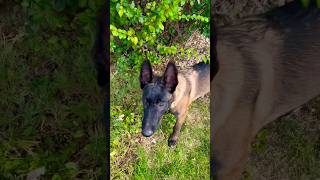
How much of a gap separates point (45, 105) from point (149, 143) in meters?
0.75

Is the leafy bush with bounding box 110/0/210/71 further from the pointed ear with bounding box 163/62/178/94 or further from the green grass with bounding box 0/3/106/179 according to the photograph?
the green grass with bounding box 0/3/106/179

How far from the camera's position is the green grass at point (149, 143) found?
5055 millimetres

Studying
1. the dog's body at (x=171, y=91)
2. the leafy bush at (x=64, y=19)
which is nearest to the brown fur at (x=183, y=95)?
the dog's body at (x=171, y=91)

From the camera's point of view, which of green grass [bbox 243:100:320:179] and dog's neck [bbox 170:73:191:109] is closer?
dog's neck [bbox 170:73:191:109]

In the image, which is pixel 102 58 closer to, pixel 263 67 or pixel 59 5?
pixel 59 5

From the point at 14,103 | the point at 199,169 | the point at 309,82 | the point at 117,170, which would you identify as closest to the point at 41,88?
the point at 14,103

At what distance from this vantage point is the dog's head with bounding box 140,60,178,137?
5043 mm

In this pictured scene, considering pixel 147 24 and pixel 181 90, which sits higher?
pixel 147 24

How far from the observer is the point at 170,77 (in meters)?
5.05

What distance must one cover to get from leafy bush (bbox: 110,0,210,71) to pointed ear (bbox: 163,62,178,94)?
0.10 meters

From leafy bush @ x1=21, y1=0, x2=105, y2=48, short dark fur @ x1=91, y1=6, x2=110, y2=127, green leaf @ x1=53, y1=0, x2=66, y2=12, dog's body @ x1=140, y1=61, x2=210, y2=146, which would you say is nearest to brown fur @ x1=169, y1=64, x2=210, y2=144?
dog's body @ x1=140, y1=61, x2=210, y2=146

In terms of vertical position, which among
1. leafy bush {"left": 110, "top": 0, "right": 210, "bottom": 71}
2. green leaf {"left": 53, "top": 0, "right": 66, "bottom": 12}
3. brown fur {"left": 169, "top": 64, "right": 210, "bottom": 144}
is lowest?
brown fur {"left": 169, "top": 64, "right": 210, "bottom": 144}

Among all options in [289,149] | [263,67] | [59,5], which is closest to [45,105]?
[59,5]

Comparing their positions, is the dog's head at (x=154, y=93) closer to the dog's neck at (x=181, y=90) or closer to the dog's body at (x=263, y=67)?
the dog's neck at (x=181, y=90)
